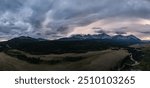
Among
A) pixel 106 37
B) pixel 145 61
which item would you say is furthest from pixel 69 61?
A: pixel 145 61

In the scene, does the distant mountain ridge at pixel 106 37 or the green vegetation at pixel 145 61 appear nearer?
the green vegetation at pixel 145 61

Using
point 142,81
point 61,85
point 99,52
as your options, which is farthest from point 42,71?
point 142,81

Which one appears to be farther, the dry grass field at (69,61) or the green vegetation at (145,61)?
the dry grass field at (69,61)

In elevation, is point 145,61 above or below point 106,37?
below

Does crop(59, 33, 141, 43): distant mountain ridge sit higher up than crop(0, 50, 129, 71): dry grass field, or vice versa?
crop(59, 33, 141, 43): distant mountain ridge

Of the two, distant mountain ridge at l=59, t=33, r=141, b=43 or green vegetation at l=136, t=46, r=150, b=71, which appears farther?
distant mountain ridge at l=59, t=33, r=141, b=43

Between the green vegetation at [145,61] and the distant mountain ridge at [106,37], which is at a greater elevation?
the distant mountain ridge at [106,37]

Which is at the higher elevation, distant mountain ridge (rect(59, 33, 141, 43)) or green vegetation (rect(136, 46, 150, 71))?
distant mountain ridge (rect(59, 33, 141, 43))

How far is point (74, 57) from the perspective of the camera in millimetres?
6840

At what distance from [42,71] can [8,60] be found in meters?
0.54

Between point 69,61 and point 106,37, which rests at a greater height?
point 106,37

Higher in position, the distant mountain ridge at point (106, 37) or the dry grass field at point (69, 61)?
the distant mountain ridge at point (106, 37)

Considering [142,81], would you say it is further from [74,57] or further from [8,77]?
[8,77]

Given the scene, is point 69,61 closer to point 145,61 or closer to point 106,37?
point 106,37
